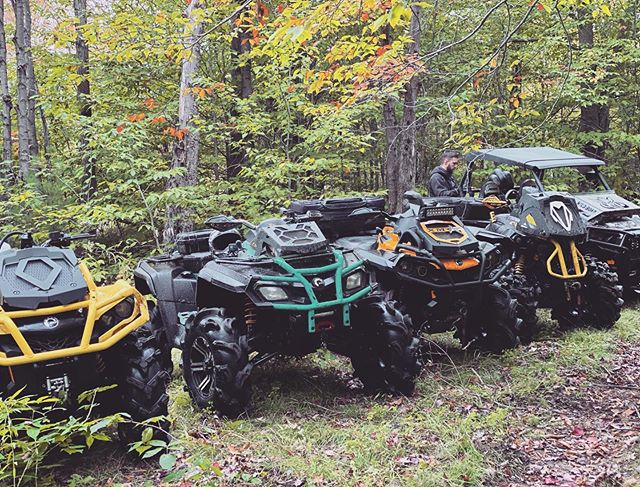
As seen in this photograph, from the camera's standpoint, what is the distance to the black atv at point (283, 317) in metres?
4.65

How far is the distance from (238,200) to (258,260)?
23.0 feet

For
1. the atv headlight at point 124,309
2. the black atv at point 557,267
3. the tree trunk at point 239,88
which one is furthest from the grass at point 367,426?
the tree trunk at point 239,88

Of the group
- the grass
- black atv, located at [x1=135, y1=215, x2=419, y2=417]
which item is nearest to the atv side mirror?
black atv, located at [x1=135, y1=215, x2=419, y2=417]

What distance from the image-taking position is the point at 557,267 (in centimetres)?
668

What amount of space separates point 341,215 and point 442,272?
1.40m

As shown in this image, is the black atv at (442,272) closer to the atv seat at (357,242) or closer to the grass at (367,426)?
the atv seat at (357,242)

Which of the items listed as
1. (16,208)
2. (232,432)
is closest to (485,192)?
(232,432)

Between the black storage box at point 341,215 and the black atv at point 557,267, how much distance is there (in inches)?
63.5

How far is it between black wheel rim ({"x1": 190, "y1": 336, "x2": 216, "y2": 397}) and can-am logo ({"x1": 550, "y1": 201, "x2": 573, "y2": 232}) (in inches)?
162

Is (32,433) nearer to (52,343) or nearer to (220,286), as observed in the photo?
(52,343)

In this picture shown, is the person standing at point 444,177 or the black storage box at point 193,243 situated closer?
the black storage box at point 193,243

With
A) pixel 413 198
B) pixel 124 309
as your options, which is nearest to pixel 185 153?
pixel 413 198

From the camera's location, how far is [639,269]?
7832 millimetres

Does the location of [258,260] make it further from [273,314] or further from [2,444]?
[2,444]
